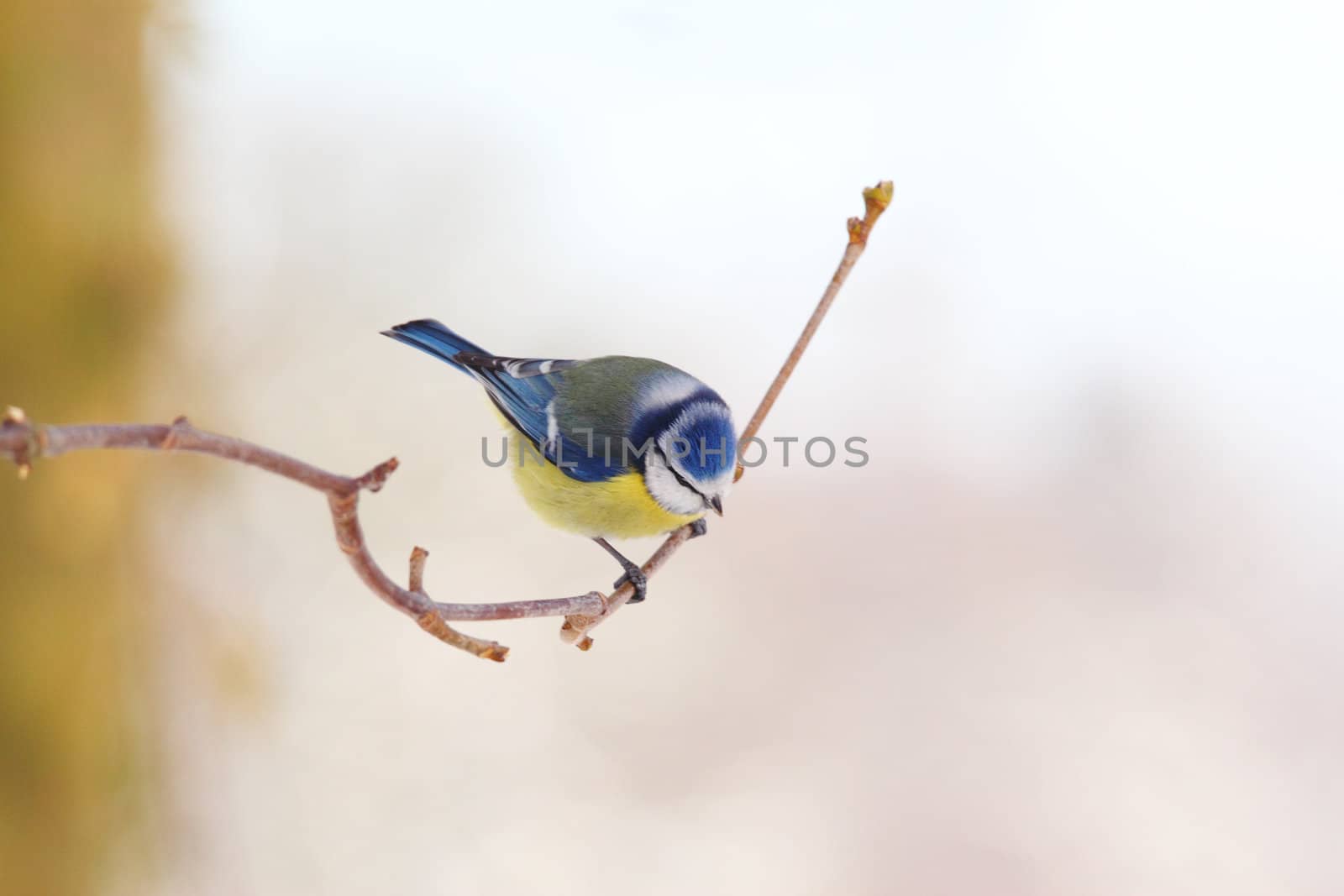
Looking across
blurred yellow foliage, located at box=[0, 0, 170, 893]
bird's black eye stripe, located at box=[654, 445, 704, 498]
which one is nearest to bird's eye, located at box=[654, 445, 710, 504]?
bird's black eye stripe, located at box=[654, 445, 704, 498]

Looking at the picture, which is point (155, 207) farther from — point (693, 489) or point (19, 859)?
point (693, 489)

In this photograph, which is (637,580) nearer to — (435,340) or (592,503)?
(592,503)

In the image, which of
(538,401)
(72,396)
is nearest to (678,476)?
(538,401)

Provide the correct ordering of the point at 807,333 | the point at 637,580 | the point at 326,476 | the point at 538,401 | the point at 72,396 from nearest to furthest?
the point at 326,476, the point at 807,333, the point at 637,580, the point at 538,401, the point at 72,396

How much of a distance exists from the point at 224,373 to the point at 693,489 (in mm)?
1349

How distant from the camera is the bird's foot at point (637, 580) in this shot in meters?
1.24

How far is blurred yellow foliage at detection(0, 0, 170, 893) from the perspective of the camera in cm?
183

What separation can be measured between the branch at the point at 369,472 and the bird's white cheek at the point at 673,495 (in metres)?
0.27

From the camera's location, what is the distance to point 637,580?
122 cm

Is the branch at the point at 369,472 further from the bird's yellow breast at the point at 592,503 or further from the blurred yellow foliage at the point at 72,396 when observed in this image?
the blurred yellow foliage at the point at 72,396

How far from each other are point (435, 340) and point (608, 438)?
0.89ft

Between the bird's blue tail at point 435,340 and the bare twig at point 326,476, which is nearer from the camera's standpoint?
the bare twig at point 326,476

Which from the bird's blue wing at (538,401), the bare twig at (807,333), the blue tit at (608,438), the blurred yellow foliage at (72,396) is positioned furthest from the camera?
the blurred yellow foliage at (72,396)

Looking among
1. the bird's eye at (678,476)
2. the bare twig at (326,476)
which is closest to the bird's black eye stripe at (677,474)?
the bird's eye at (678,476)
